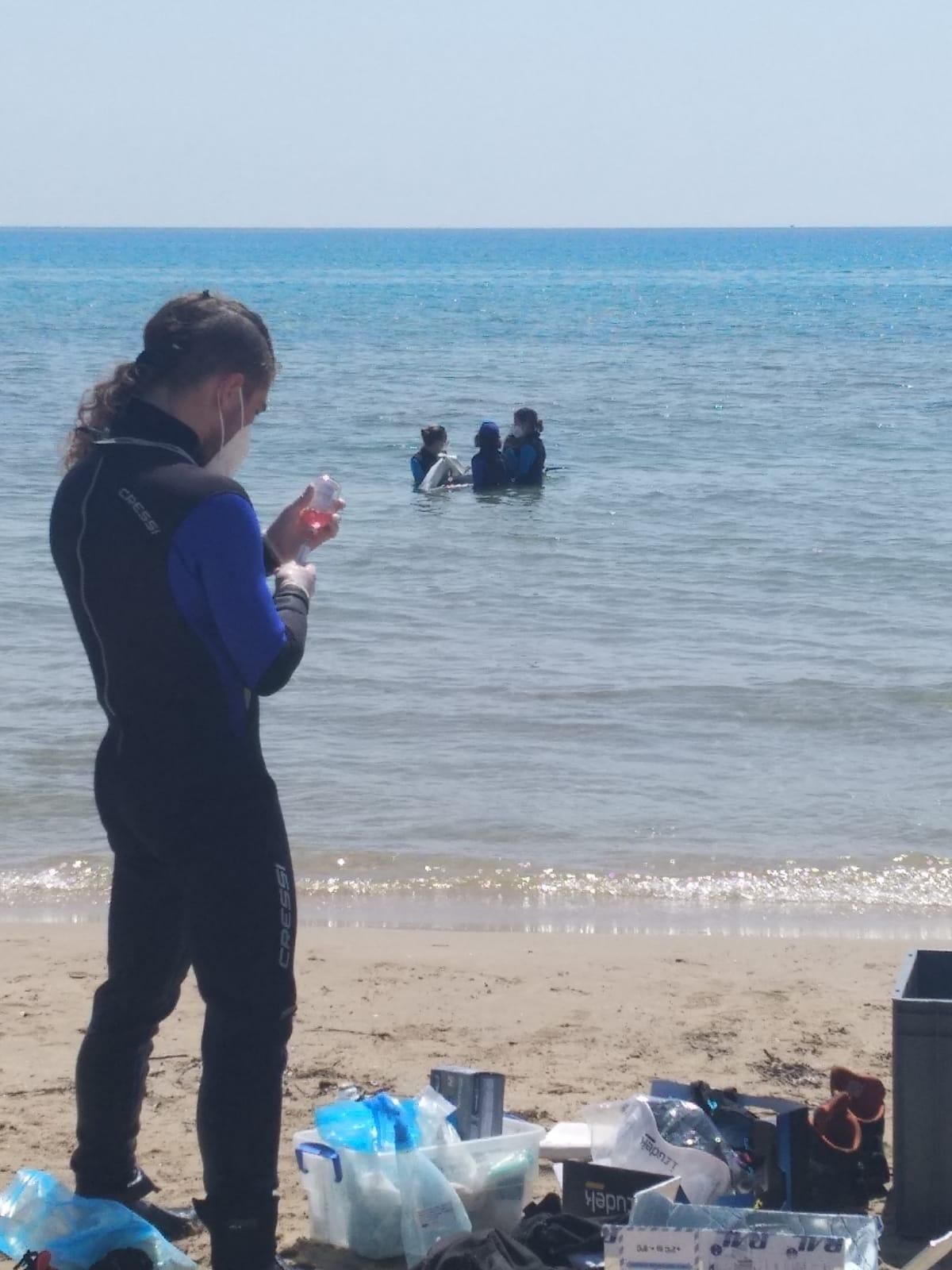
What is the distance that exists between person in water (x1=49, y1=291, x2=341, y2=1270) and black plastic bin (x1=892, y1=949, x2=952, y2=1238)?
1.23 m

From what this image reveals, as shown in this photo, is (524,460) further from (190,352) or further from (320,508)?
(190,352)

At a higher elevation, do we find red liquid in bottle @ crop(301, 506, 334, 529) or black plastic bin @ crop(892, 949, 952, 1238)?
red liquid in bottle @ crop(301, 506, 334, 529)

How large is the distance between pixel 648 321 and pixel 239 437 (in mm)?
46376

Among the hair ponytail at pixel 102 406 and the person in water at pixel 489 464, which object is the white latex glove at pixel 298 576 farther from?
the person in water at pixel 489 464

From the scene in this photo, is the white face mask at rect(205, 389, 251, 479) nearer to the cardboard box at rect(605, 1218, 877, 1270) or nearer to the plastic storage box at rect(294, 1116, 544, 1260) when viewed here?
the plastic storage box at rect(294, 1116, 544, 1260)

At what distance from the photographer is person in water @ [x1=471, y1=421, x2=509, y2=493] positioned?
52.1ft

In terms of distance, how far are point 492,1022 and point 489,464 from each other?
1166 centimetres

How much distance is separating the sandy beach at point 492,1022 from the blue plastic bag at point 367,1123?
21cm

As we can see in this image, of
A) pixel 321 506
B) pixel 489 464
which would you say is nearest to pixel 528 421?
pixel 489 464

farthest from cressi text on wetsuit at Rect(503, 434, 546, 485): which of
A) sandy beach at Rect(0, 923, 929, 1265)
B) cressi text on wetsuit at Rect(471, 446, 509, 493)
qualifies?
sandy beach at Rect(0, 923, 929, 1265)

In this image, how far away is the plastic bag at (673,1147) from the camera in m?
3.24

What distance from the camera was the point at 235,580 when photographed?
2664 mm

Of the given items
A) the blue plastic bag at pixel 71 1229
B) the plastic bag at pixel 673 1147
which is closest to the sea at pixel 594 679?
the blue plastic bag at pixel 71 1229

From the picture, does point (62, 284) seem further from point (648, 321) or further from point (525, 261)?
point (525, 261)
